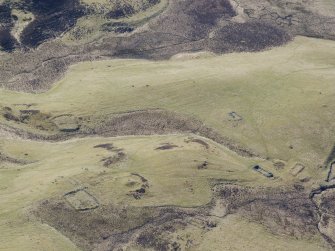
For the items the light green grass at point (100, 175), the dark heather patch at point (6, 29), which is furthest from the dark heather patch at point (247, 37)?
the dark heather patch at point (6, 29)

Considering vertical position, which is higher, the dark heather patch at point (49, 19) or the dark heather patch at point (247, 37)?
the dark heather patch at point (49, 19)

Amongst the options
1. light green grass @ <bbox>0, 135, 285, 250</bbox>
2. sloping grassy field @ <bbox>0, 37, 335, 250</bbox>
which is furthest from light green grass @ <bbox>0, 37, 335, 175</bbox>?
light green grass @ <bbox>0, 135, 285, 250</bbox>

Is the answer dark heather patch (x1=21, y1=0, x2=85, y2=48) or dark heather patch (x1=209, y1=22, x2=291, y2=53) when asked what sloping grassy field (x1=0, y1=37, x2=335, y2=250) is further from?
dark heather patch (x1=21, y1=0, x2=85, y2=48)

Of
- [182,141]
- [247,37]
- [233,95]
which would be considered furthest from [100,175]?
[247,37]

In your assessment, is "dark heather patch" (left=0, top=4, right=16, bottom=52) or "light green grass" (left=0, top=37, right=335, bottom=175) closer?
"light green grass" (left=0, top=37, right=335, bottom=175)

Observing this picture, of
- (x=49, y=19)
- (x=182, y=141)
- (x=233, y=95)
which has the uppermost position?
(x=49, y=19)

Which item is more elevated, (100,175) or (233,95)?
(233,95)

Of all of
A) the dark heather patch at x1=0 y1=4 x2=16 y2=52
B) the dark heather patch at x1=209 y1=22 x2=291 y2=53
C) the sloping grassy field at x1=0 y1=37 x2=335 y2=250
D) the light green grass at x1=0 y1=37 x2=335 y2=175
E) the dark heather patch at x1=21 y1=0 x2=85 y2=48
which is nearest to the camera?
the sloping grassy field at x1=0 y1=37 x2=335 y2=250

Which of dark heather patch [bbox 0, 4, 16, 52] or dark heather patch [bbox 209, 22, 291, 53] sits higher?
dark heather patch [bbox 0, 4, 16, 52]

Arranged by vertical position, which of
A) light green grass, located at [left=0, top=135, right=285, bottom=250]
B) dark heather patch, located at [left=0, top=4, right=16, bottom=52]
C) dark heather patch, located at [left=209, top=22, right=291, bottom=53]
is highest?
dark heather patch, located at [left=0, top=4, right=16, bottom=52]

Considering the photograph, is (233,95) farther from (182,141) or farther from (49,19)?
(49,19)

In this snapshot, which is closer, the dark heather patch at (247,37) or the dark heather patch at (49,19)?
the dark heather patch at (49,19)

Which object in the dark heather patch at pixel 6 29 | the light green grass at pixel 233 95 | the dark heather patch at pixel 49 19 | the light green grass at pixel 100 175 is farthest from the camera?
the dark heather patch at pixel 49 19

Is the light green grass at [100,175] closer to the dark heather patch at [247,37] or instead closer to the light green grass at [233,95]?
the light green grass at [233,95]
